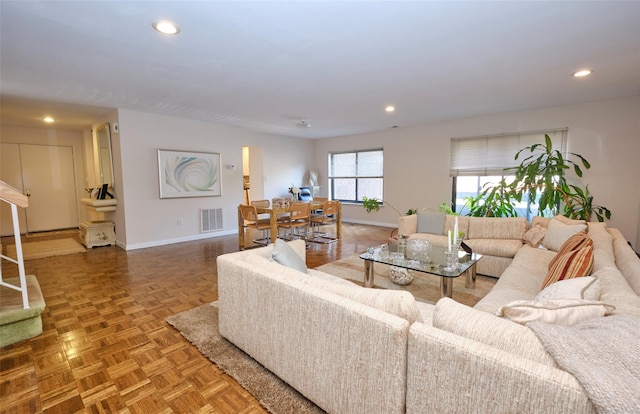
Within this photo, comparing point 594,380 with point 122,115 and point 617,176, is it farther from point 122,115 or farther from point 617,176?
point 122,115

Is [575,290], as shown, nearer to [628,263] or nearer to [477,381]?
[477,381]

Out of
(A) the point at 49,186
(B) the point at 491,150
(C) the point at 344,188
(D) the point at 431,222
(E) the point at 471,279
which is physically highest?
(B) the point at 491,150

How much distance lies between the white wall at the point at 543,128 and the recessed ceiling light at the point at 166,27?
5.21 metres

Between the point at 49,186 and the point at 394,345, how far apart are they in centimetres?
851

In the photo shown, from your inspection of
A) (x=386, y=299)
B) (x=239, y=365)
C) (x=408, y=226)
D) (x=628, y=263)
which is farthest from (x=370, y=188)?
(x=386, y=299)

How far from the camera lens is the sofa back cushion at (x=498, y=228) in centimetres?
363

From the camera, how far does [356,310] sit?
1.26 m

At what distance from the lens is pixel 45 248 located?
496 cm

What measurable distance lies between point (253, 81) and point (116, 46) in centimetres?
132

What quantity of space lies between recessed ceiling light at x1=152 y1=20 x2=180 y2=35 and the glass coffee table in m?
2.52

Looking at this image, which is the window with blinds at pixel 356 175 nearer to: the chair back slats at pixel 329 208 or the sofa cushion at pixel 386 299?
the chair back slats at pixel 329 208

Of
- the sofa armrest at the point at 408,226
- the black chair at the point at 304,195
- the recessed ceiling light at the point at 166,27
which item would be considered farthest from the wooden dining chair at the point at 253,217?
the recessed ceiling light at the point at 166,27

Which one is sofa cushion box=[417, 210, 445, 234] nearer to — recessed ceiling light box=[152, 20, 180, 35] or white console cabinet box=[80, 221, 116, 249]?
recessed ceiling light box=[152, 20, 180, 35]

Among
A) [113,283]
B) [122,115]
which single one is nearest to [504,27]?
[113,283]
